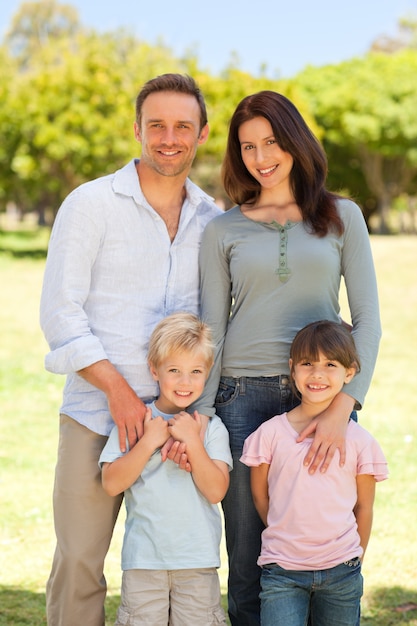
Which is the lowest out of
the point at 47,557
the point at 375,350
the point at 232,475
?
the point at 47,557

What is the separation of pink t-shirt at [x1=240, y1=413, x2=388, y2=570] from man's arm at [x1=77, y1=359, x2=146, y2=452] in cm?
41

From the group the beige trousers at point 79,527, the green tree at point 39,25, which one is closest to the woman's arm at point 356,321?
the beige trousers at point 79,527

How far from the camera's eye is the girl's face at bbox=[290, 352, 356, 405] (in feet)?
9.70

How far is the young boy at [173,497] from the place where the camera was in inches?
116

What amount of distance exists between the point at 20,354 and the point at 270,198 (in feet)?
30.9

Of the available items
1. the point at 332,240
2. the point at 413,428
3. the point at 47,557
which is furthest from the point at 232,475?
the point at 413,428

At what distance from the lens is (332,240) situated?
10.1ft

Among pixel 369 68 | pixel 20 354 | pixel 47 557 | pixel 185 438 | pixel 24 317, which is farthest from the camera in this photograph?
pixel 369 68

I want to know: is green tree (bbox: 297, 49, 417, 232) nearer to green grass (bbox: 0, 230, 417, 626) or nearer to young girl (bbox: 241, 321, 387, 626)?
green grass (bbox: 0, 230, 417, 626)

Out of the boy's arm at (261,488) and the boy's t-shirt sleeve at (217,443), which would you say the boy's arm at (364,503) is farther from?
the boy's t-shirt sleeve at (217,443)

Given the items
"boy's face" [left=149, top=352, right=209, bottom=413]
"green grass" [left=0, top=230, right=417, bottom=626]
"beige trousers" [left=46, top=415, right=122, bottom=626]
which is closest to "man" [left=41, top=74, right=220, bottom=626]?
"beige trousers" [left=46, top=415, right=122, bottom=626]

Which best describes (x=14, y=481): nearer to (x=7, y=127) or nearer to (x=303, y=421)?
(x=303, y=421)

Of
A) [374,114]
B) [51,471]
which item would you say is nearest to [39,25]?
[374,114]

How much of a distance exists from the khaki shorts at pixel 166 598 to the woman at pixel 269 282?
25cm
